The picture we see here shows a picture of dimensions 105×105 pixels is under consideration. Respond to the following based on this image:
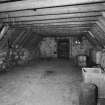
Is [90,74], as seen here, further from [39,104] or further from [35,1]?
[35,1]

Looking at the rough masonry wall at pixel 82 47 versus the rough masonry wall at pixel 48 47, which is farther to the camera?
the rough masonry wall at pixel 48 47

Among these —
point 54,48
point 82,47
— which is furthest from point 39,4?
point 54,48

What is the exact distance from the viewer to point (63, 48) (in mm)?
11453

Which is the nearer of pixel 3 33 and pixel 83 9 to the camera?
pixel 83 9

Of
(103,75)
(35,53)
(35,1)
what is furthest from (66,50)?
(35,1)

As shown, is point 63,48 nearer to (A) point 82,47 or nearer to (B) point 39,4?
(A) point 82,47

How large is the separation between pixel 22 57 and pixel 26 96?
5157mm

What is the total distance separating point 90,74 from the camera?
11.1ft

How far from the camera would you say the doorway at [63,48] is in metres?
11.3

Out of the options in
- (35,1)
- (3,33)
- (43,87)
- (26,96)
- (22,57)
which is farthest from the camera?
(22,57)

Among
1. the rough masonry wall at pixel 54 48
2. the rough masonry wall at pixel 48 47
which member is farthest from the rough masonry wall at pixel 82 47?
the rough masonry wall at pixel 48 47

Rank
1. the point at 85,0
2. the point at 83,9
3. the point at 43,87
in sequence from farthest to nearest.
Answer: the point at 43,87 → the point at 83,9 → the point at 85,0

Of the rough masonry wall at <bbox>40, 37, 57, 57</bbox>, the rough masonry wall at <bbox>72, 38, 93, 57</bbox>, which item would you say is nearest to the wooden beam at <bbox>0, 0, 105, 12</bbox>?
the rough masonry wall at <bbox>72, 38, 93, 57</bbox>

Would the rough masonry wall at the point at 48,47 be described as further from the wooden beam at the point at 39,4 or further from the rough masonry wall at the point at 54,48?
the wooden beam at the point at 39,4
